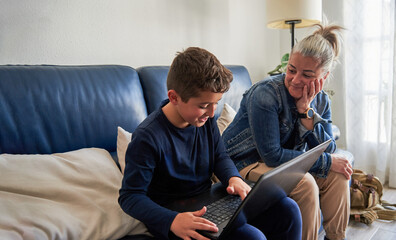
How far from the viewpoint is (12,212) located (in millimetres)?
855

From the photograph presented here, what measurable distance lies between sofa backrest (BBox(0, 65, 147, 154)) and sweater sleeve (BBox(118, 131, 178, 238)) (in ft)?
1.37

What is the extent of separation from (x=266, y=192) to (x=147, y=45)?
1.36 meters

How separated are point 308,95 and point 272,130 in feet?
0.76

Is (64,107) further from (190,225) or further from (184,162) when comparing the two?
(190,225)

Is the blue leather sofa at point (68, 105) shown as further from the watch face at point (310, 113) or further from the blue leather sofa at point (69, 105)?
the watch face at point (310, 113)

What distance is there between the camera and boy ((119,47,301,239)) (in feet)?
2.75

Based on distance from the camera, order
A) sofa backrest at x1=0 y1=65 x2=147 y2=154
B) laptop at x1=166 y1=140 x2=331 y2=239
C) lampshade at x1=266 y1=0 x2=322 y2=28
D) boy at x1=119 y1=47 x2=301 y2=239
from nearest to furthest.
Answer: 1. laptop at x1=166 y1=140 x2=331 y2=239
2. boy at x1=119 y1=47 x2=301 y2=239
3. sofa backrest at x1=0 y1=65 x2=147 y2=154
4. lampshade at x1=266 y1=0 x2=322 y2=28

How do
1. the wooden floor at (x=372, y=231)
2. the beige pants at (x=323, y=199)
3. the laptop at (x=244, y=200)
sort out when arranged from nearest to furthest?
the laptop at (x=244, y=200) < the beige pants at (x=323, y=199) < the wooden floor at (x=372, y=231)

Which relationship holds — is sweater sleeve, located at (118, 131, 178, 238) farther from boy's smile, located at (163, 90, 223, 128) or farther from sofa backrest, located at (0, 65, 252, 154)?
sofa backrest, located at (0, 65, 252, 154)

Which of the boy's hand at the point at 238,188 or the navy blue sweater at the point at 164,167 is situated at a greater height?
the navy blue sweater at the point at 164,167

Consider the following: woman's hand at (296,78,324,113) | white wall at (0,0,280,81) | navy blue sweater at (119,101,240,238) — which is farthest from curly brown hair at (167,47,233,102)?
white wall at (0,0,280,81)

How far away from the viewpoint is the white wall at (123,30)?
4.62 feet

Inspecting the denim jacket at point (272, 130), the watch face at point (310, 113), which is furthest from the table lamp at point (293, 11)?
the watch face at point (310, 113)

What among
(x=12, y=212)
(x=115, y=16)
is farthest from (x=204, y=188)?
(x=115, y=16)
